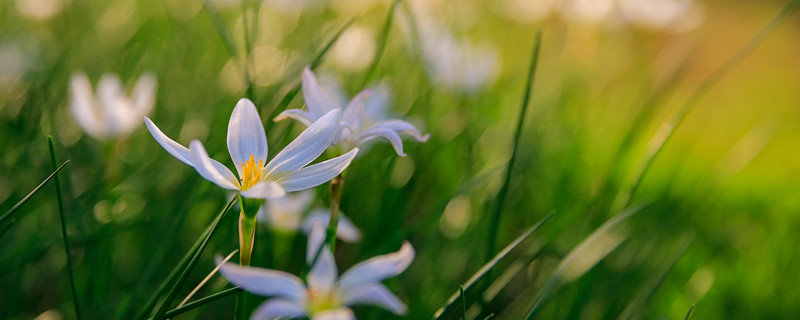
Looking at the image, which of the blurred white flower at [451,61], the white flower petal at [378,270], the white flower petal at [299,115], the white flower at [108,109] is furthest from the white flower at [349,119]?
the blurred white flower at [451,61]

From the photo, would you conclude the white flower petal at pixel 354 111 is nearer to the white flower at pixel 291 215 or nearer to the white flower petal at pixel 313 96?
the white flower petal at pixel 313 96

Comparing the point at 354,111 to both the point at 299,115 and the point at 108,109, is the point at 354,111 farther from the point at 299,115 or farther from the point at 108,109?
the point at 108,109

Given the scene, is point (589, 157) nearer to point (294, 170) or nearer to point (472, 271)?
point (472, 271)

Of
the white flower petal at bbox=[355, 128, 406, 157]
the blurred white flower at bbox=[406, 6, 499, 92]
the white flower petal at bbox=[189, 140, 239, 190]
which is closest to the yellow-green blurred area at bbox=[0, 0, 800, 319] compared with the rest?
the blurred white flower at bbox=[406, 6, 499, 92]

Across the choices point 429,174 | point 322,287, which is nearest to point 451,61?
point 429,174

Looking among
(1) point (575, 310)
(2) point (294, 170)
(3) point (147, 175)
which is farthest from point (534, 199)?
(2) point (294, 170)

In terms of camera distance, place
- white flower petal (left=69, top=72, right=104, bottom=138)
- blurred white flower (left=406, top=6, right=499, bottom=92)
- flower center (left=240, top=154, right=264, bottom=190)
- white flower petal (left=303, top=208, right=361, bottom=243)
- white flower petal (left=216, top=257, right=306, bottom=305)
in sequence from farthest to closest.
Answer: blurred white flower (left=406, top=6, right=499, bottom=92) < white flower petal (left=69, top=72, right=104, bottom=138) < white flower petal (left=303, top=208, right=361, bottom=243) < flower center (left=240, top=154, right=264, bottom=190) < white flower petal (left=216, top=257, right=306, bottom=305)

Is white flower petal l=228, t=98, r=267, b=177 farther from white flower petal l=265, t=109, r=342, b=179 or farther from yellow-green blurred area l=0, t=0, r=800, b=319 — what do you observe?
yellow-green blurred area l=0, t=0, r=800, b=319
